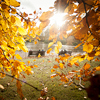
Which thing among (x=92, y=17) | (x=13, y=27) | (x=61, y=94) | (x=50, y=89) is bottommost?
(x=61, y=94)

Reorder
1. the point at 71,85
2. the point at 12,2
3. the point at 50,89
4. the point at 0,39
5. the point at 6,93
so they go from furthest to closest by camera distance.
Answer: the point at 71,85, the point at 50,89, the point at 6,93, the point at 0,39, the point at 12,2

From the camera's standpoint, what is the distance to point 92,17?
1.67 ft

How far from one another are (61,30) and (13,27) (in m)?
0.56

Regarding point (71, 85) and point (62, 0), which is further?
point (71, 85)

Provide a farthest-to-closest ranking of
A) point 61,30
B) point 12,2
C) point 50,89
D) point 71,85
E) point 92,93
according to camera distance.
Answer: point 71,85, point 50,89, point 61,30, point 12,2, point 92,93

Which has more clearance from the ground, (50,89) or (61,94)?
(50,89)

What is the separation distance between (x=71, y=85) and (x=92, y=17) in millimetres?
2429

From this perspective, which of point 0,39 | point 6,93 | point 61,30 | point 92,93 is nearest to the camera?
point 92,93

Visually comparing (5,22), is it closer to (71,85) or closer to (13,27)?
(13,27)

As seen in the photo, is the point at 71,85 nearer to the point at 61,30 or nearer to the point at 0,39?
the point at 61,30

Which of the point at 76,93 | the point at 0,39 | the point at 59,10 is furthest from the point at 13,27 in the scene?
the point at 76,93

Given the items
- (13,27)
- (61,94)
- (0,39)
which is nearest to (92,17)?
(13,27)

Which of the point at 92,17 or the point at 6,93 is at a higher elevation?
the point at 92,17

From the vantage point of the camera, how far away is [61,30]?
64 centimetres
